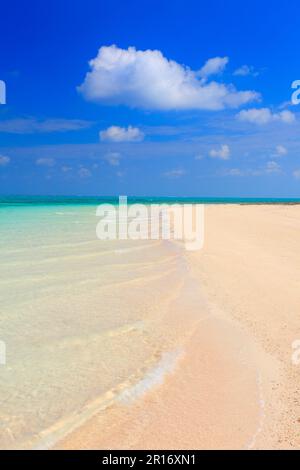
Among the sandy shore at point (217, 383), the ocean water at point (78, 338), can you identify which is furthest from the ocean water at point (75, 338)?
the sandy shore at point (217, 383)

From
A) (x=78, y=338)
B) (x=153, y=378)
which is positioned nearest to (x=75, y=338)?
(x=78, y=338)

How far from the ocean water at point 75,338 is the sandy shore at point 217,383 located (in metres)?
0.13

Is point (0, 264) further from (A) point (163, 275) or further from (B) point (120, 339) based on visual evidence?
(B) point (120, 339)

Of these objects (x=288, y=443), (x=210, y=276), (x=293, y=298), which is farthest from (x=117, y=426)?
(x=210, y=276)

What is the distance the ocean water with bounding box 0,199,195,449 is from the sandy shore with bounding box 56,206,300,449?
0.13 meters

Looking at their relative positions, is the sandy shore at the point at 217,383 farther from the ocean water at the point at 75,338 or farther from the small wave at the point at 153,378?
the ocean water at the point at 75,338

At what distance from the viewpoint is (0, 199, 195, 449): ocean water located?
119 inches

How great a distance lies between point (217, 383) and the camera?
3.42 meters

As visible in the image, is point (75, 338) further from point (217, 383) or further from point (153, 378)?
point (217, 383)

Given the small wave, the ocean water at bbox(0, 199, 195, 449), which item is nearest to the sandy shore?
the small wave

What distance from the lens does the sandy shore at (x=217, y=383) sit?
2674mm

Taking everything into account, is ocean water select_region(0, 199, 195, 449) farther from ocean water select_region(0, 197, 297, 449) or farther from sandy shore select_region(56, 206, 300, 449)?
sandy shore select_region(56, 206, 300, 449)

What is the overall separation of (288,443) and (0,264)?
731 cm

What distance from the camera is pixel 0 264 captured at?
28.6ft
